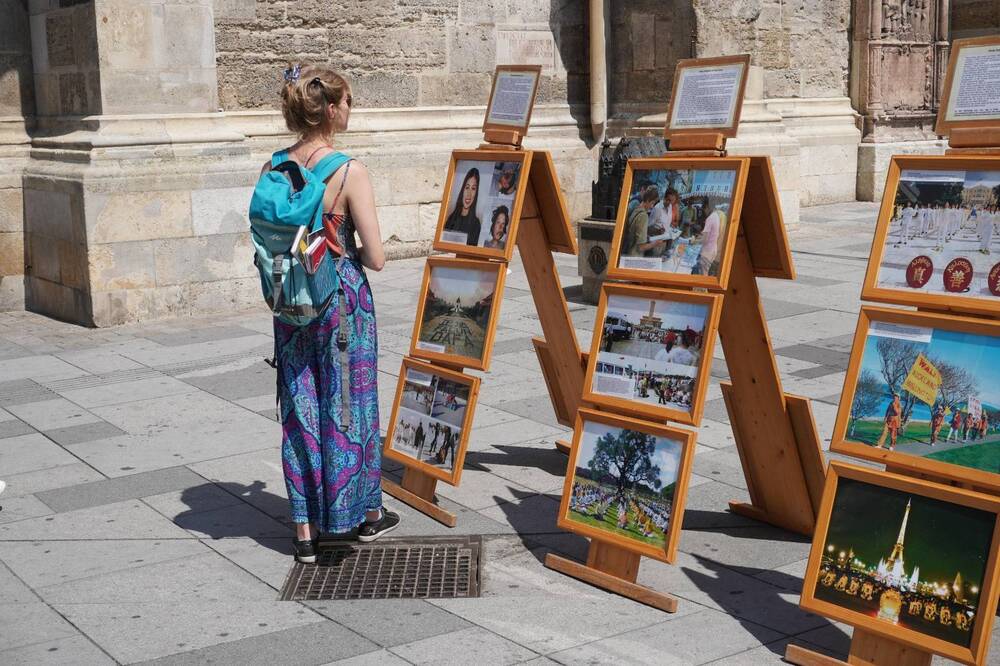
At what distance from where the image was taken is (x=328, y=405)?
4.68 metres

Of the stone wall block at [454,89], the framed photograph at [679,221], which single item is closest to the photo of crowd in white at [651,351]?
the framed photograph at [679,221]

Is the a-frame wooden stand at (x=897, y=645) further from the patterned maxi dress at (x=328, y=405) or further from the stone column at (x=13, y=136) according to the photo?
the stone column at (x=13, y=136)

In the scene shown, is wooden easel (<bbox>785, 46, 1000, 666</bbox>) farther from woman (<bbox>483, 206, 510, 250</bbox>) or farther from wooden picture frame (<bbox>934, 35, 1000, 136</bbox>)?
woman (<bbox>483, 206, 510, 250</bbox>)

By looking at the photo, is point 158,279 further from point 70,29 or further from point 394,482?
point 394,482

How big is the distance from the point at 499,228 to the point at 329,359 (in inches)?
37.5

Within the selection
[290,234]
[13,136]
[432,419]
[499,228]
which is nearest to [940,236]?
[499,228]

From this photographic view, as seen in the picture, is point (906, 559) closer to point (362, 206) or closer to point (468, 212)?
point (362, 206)

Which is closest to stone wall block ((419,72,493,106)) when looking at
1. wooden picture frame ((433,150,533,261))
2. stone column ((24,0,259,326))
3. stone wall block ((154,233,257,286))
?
stone column ((24,0,259,326))

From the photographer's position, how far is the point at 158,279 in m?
9.35

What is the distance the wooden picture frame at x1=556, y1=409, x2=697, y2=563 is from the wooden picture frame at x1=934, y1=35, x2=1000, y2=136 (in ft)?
4.10

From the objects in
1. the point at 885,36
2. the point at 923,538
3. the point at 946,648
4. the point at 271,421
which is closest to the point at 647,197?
the point at 923,538

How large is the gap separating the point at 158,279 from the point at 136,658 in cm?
584

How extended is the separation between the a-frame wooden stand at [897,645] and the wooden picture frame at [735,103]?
750 mm

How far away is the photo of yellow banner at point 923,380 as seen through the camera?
3.64 metres
